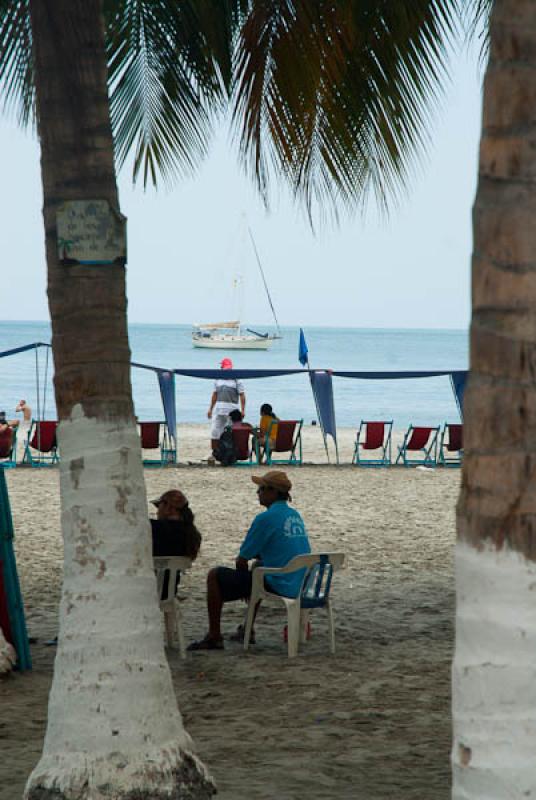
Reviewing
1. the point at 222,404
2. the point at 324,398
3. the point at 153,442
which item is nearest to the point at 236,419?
the point at 222,404

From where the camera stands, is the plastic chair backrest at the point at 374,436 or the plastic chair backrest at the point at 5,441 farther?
the plastic chair backrest at the point at 374,436

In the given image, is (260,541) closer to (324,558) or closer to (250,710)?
(324,558)

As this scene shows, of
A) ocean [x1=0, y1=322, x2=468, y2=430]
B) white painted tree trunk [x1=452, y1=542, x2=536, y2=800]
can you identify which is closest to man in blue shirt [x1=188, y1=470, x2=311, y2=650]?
white painted tree trunk [x1=452, y1=542, x2=536, y2=800]

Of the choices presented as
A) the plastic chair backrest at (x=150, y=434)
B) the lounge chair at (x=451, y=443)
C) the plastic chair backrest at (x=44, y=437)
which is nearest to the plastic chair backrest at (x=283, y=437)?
the plastic chair backrest at (x=150, y=434)

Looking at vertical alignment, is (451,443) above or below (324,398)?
below

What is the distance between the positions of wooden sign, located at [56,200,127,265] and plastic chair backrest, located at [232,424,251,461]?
1404cm

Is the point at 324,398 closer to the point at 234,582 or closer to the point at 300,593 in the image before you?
the point at 234,582

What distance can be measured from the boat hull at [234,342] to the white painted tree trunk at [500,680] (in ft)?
290

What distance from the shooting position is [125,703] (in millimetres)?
4133

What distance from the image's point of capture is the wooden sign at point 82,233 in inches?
168

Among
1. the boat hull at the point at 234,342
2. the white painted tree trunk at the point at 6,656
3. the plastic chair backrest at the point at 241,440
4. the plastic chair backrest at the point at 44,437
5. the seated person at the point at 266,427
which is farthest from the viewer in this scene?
the boat hull at the point at 234,342

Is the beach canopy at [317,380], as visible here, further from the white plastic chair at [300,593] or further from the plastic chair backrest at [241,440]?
the white plastic chair at [300,593]

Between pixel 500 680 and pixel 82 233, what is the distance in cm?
240

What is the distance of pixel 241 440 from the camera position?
18594mm
